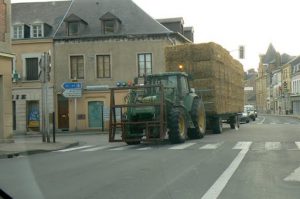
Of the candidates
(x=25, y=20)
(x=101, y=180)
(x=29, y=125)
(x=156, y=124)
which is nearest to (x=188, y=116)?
(x=156, y=124)

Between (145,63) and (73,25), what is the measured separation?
6.40 m

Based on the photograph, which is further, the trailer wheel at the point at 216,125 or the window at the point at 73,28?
the window at the point at 73,28

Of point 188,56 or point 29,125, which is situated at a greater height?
point 188,56

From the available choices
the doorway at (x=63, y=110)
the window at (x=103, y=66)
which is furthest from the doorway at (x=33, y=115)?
the window at (x=103, y=66)

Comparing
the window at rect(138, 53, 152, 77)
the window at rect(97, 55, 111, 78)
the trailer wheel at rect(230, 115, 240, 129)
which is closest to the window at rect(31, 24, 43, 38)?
the window at rect(97, 55, 111, 78)

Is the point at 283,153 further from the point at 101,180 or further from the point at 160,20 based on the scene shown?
the point at 160,20

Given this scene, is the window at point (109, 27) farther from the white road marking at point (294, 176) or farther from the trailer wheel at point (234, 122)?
the white road marking at point (294, 176)

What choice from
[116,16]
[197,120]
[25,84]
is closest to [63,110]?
[25,84]

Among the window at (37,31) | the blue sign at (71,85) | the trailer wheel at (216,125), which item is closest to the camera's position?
the trailer wheel at (216,125)

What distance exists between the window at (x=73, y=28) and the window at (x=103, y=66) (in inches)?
106

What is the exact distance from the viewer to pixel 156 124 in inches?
733

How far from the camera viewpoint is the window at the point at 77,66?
4141 cm

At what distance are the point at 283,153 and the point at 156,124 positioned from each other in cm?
510

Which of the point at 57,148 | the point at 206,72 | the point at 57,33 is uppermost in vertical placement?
the point at 57,33
